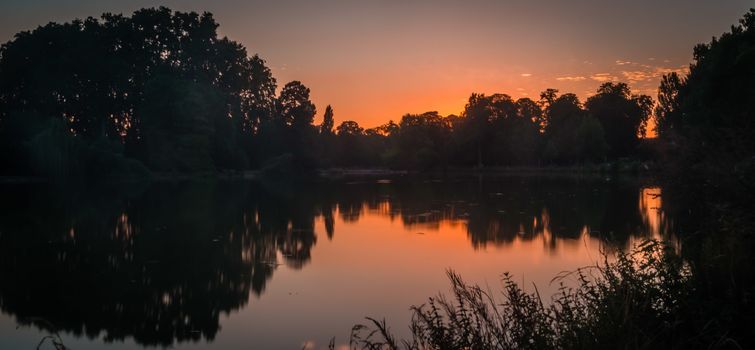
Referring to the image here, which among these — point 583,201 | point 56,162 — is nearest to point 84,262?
point 583,201

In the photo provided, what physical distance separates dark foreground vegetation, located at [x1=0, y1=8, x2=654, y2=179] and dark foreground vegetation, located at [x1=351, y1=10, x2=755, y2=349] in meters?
56.6

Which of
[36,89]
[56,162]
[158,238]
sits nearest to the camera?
[158,238]

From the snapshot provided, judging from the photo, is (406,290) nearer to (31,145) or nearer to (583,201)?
(583,201)

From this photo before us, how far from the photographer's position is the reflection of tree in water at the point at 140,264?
34.1 ft

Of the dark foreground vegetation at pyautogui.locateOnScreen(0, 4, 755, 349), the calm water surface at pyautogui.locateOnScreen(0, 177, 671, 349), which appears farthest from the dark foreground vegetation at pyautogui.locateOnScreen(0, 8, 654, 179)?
the calm water surface at pyautogui.locateOnScreen(0, 177, 671, 349)

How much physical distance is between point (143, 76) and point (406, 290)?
78.7 m

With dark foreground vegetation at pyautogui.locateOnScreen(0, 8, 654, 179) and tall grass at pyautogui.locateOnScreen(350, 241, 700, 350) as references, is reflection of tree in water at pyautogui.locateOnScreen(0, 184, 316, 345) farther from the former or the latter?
dark foreground vegetation at pyautogui.locateOnScreen(0, 8, 654, 179)

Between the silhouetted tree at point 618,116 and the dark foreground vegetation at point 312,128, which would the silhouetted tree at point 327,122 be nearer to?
the dark foreground vegetation at point 312,128

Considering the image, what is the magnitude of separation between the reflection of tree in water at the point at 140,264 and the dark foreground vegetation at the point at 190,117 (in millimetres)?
36373

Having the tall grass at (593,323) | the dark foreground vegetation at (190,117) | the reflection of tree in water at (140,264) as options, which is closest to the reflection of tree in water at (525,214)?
the reflection of tree in water at (140,264)

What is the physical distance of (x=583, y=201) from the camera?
1314 inches

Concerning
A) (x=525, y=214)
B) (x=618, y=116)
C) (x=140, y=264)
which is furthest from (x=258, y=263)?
(x=618, y=116)

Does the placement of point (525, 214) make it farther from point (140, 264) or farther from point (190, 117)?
point (190, 117)

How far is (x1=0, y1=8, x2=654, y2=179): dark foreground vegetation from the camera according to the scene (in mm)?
63741
